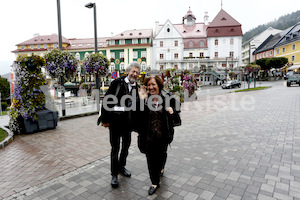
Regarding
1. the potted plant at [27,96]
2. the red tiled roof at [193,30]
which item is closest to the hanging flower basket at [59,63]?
the potted plant at [27,96]

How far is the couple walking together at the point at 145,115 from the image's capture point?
2.96m

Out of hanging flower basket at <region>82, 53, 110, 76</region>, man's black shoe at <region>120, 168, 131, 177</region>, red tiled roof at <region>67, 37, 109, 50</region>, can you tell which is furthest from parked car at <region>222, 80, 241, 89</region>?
red tiled roof at <region>67, 37, 109, 50</region>

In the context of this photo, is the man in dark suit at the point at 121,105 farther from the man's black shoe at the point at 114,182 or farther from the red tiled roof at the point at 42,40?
the red tiled roof at the point at 42,40

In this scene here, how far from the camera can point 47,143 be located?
5547mm

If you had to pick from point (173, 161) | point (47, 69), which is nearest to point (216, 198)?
point (173, 161)

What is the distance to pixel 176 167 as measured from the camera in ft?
12.9

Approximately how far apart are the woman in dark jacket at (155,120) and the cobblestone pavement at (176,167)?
0.57m

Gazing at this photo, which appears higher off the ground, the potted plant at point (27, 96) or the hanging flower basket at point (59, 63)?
the hanging flower basket at point (59, 63)

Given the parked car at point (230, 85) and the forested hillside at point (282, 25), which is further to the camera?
the forested hillside at point (282, 25)

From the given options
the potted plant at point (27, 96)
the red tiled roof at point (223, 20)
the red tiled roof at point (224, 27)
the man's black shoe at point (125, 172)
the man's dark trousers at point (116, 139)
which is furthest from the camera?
the red tiled roof at point (223, 20)

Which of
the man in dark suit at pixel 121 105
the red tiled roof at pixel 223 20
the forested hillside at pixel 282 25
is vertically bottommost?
the man in dark suit at pixel 121 105

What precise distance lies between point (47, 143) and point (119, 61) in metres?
42.5

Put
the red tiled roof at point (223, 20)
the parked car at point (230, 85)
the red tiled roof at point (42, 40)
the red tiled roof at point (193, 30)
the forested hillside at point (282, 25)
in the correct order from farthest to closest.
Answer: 1. the forested hillside at point (282, 25)
2. the red tiled roof at point (42, 40)
3. the red tiled roof at point (193, 30)
4. the red tiled roof at point (223, 20)
5. the parked car at point (230, 85)

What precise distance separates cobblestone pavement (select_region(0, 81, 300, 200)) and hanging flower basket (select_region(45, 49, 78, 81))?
2580 mm
